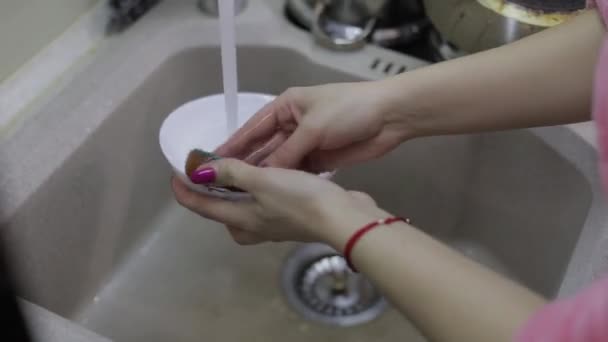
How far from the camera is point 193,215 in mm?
833

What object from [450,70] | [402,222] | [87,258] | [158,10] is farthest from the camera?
[158,10]

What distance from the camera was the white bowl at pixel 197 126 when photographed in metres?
0.62

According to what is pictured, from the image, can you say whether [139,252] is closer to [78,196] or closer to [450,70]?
[78,196]

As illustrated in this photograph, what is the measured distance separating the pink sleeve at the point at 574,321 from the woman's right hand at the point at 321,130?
0.90 ft

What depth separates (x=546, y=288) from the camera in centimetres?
72

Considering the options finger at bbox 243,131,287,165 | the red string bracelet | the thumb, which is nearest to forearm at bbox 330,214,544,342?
the red string bracelet

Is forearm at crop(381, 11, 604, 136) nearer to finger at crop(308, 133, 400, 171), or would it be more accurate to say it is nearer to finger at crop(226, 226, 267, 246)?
finger at crop(308, 133, 400, 171)

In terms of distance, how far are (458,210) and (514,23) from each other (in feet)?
0.75

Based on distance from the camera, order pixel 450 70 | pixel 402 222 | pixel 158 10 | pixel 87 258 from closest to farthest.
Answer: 1. pixel 402 222
2. pixel 450 70
3. pixel 87 258
4. pixel 158 10

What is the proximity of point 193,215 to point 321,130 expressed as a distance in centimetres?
29

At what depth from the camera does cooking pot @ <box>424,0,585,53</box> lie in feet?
2.29

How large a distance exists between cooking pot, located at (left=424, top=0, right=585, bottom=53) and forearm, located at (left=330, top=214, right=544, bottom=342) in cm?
34

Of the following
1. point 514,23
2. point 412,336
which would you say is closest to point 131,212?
point 412,336

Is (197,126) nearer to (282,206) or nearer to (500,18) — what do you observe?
(282,206)
